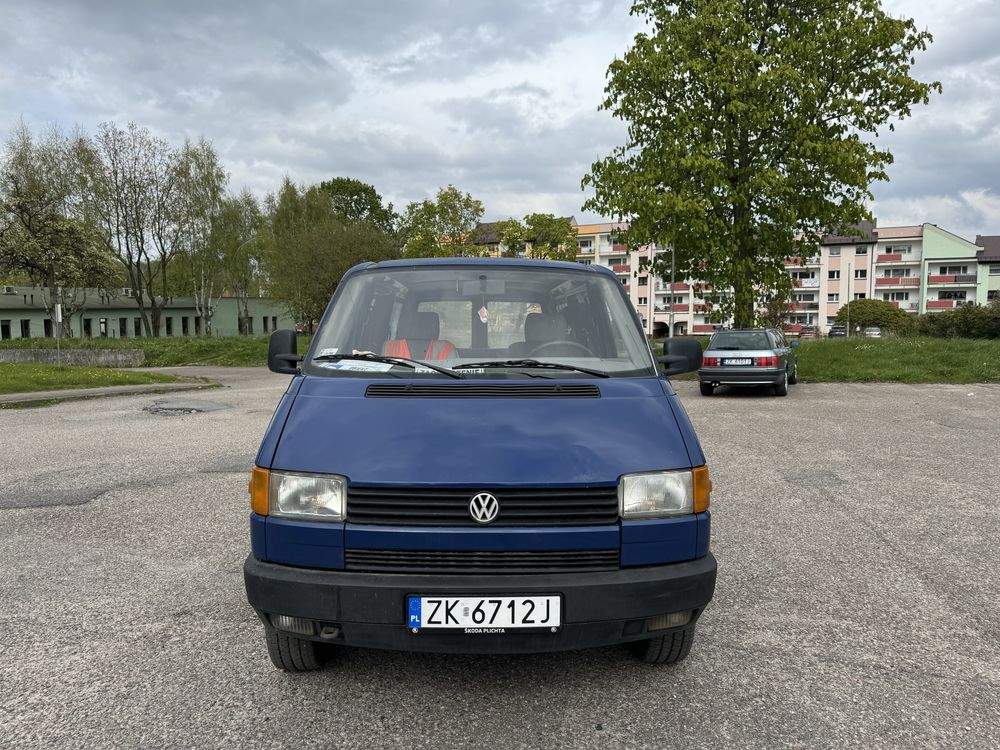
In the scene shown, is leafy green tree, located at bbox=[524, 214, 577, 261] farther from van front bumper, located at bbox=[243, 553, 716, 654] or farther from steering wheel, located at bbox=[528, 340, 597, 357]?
van front bumper, located at bbox=[243, 553, 716, 654]

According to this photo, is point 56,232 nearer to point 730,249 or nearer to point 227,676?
point 730,249

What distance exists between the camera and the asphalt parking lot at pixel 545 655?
2.53m

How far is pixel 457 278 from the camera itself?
3818mm

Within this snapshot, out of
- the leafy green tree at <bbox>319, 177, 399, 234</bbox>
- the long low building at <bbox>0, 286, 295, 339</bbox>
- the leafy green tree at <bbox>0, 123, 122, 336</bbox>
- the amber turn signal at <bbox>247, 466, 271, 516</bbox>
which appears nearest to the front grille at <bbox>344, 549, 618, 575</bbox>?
the amber turn signal at <bbox>247, 466, 271, 516</bbox>

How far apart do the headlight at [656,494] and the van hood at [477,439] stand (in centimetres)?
4

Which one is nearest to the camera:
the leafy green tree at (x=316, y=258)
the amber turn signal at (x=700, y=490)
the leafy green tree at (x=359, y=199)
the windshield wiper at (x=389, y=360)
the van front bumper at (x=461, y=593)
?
the van front bumper at (x=461, y=593)

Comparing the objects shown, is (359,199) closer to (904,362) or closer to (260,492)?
(904,362)

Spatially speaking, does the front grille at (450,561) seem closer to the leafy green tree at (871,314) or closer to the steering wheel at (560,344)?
the steering wheel at (560,344)

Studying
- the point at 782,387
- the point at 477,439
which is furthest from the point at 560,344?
the point at 782,387

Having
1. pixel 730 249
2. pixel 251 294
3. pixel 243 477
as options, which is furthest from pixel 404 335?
pixel 251 294

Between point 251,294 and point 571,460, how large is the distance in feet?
208

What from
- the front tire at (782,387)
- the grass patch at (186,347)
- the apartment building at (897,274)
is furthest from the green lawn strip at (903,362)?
the apartment building at (897,274)

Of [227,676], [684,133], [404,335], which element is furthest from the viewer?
[684,133]

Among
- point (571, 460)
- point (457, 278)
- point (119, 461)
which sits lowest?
point (119, 461)
